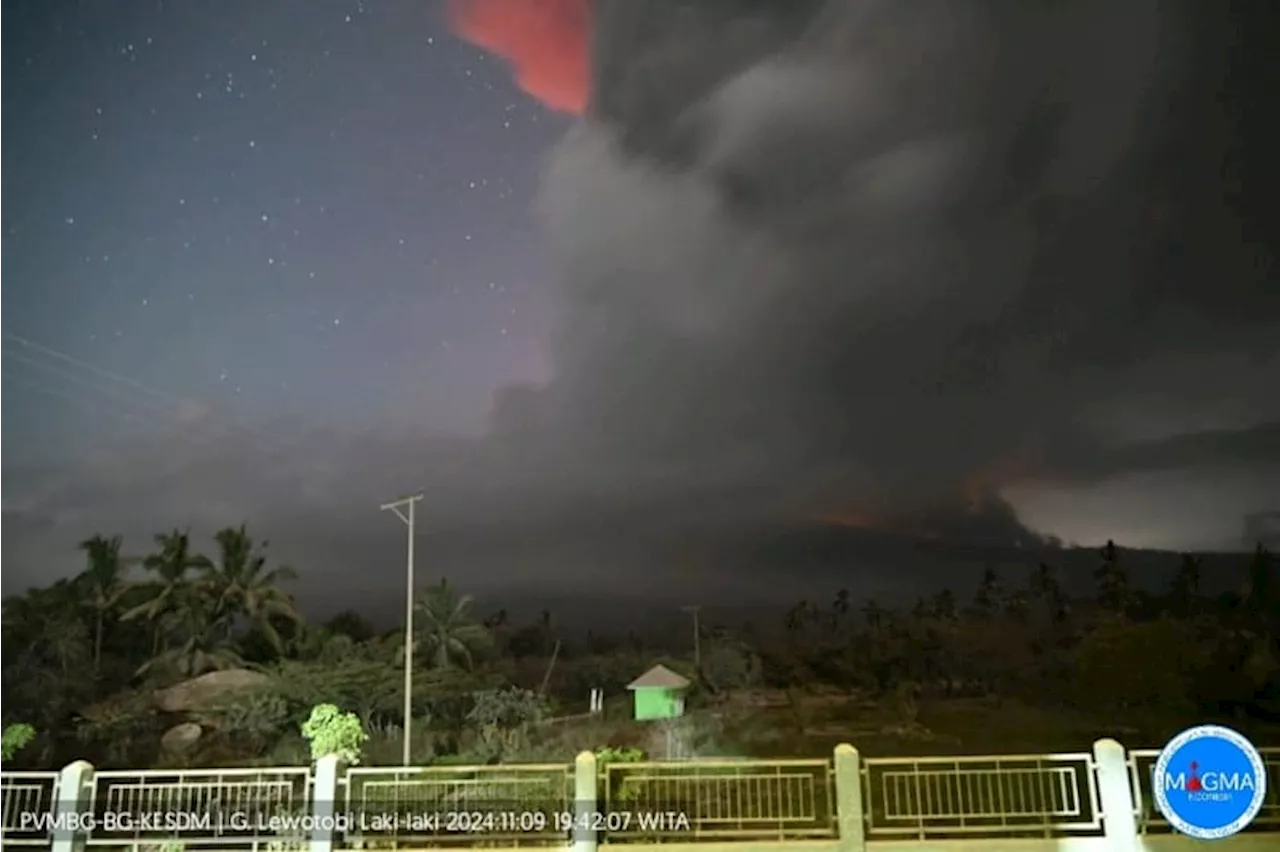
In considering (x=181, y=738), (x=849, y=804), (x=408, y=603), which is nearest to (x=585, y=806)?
(x=849, y=804)

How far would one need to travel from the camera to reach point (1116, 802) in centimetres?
587

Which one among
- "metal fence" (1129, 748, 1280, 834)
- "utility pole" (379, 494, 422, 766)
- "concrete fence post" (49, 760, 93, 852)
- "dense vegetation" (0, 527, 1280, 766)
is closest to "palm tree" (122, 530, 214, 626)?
"dense vegetation" (0, 527, 1280, 766)

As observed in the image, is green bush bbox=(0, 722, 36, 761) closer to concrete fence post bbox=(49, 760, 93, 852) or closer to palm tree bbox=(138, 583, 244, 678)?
concrete fence post bbox=(49, 760, 93, 852)

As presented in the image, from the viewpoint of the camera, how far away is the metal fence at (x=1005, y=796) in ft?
20.0

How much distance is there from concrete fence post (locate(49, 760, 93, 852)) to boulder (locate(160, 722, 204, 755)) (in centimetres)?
551

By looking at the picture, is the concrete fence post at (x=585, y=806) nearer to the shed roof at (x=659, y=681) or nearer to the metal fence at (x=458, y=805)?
the metal fence at (x=458, y=805)

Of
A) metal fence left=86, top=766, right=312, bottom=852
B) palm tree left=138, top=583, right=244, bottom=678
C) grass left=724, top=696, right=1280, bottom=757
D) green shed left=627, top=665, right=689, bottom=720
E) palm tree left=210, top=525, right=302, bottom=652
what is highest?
palm tree left=210, top=525, right=302, bottom=652

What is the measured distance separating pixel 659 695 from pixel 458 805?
198 inches

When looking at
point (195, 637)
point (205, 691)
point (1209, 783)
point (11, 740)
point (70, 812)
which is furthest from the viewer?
point (195, 637)

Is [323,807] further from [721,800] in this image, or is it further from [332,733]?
[721,800]

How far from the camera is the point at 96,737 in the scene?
37.1ft

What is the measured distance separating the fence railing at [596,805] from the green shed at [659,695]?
4561mm

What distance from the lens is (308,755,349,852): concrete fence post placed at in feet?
20.7

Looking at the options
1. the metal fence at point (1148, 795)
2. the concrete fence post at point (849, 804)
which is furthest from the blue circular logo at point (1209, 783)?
the concrete fence post at point (849, 804)
